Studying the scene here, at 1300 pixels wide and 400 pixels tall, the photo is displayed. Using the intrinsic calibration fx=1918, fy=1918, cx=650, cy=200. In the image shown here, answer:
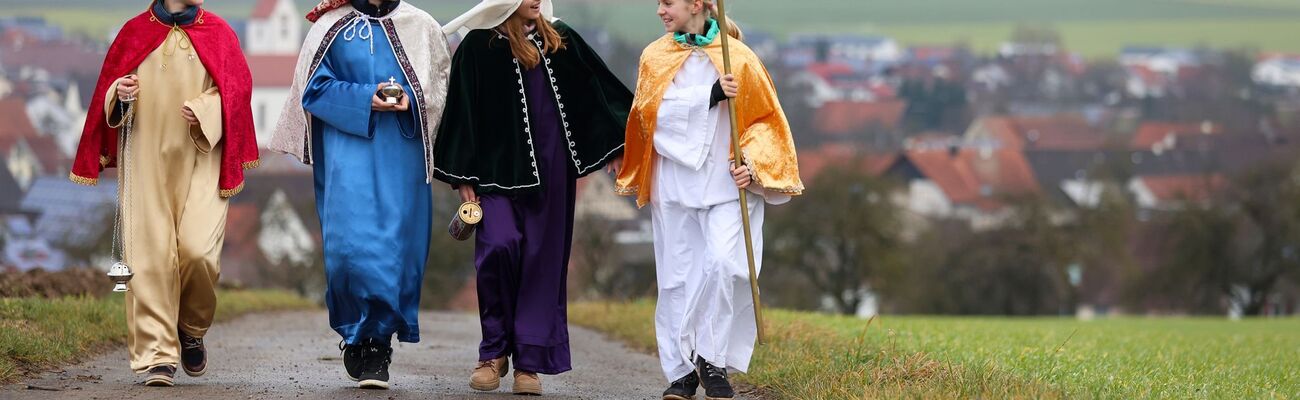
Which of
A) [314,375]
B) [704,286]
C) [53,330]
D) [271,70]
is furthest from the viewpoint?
[271,70]

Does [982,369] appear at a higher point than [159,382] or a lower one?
higher

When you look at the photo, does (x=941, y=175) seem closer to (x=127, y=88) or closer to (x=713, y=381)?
(x=713, y=381)

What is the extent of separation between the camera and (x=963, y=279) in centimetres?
7112

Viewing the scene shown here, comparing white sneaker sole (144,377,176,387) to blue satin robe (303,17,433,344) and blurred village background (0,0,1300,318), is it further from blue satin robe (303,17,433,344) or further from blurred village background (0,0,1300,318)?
blurred village background (0,0,1300,318)

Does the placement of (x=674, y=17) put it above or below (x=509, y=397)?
above

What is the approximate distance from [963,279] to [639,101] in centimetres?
6395

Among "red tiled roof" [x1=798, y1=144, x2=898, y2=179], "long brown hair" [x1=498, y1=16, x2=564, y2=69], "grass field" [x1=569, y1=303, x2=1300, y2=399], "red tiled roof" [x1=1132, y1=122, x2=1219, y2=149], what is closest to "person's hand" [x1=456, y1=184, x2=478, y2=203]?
"long brown hair" [x1=498, y1=16, x2=564, y2=69]

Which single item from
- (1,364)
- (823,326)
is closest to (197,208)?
(1,364)

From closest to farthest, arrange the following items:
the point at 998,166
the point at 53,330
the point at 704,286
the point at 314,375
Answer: the point at 704,286
the point at 314,375
the point at 53,330
the point at 998,166

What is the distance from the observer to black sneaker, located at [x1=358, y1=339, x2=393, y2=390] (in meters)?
8.30

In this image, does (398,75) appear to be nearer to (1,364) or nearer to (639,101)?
(639,101)

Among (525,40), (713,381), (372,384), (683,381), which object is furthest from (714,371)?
(525,40)

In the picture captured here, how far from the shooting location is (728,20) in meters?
8.39

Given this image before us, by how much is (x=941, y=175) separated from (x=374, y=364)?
12310 centimetres
